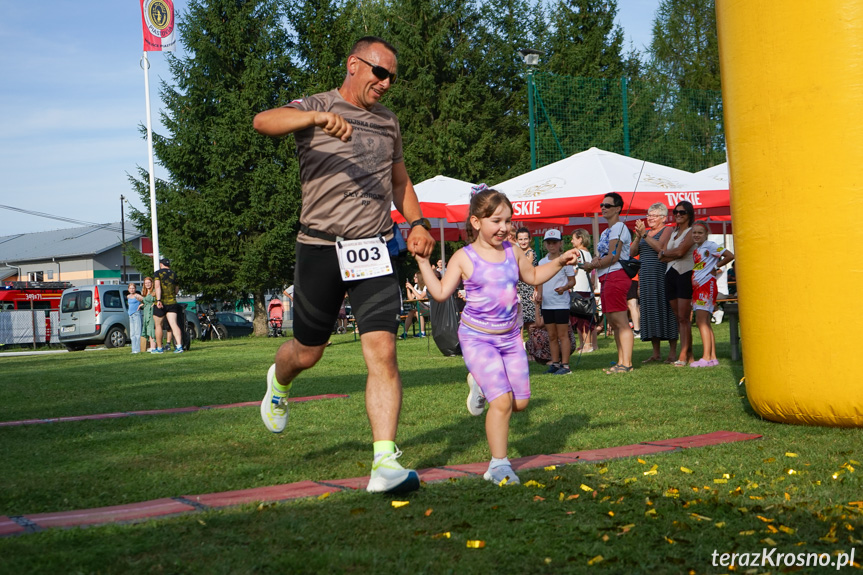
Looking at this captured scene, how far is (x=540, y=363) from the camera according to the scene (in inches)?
445

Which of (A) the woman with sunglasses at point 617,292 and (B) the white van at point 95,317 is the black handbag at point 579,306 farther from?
(B) the white van at point 95,317

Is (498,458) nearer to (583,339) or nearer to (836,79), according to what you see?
(836,79)

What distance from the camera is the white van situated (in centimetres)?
2539

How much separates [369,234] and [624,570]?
2.17 m

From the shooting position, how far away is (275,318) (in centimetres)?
3372

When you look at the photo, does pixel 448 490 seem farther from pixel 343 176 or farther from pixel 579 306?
pixel 579 306

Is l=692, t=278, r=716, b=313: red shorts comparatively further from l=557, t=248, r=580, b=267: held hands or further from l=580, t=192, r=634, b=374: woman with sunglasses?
l=557, t=248, r=580, b=267: held hands

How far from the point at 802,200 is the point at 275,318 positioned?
97.1 feet

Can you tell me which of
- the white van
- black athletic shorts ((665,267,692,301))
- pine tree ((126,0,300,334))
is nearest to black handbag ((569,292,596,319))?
black athletic shorts ((665,267,692,301))

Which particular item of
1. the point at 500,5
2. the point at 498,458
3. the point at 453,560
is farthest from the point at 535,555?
the point at 500,5

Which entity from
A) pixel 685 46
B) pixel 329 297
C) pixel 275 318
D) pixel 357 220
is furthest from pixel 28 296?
pixel 357 220

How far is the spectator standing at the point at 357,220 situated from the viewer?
4.16 m

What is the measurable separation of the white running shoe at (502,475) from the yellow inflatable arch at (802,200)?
2.32 m

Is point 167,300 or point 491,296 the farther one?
point 167,300
